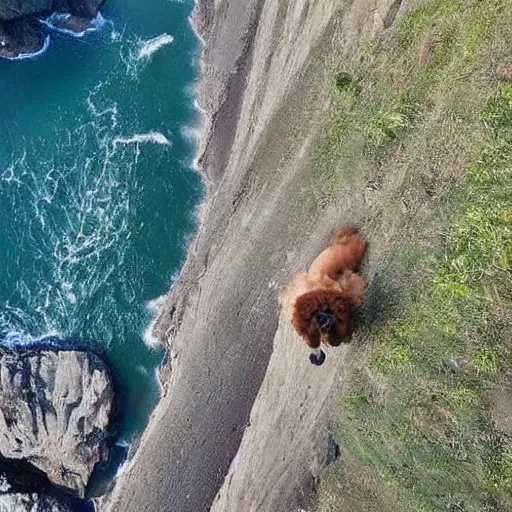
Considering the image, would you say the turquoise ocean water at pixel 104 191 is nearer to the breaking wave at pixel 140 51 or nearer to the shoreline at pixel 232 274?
the breaking wave at pixel 140 51

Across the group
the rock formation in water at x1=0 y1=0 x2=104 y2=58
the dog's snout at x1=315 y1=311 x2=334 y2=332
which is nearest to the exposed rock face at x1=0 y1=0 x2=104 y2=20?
the rock formation in water at x1=0 y1=0 x2=104 y2=58

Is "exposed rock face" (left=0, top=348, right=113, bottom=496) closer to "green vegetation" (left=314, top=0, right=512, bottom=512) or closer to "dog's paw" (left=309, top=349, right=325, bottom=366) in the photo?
"dog's paw" (left=309, top=349, right=325, bottom=366)

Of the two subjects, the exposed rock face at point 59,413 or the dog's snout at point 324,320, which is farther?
the exposed rock face at point 59,413

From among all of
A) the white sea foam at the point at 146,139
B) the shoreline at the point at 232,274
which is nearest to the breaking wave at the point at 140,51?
the white sea foam at the point at 146,139

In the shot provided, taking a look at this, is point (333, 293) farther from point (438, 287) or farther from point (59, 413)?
point (59, 413)

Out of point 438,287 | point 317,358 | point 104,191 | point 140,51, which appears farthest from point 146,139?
point 438,287

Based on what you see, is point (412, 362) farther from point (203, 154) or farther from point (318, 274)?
point (203, 154)
